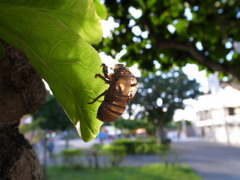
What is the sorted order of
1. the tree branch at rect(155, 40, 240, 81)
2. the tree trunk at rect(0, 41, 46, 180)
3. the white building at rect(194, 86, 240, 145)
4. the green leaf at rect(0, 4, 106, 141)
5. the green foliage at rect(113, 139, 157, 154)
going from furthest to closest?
the white building at rect(194, 86, 240, 145) → the green foliage at rect(113, 139, 157, 154) → the tree branch at rect(155, 40, 240, 81) → the tree trunk at rect(0, 41, 46, 180) → the green leaf at rect(0, 4, 106, 141)

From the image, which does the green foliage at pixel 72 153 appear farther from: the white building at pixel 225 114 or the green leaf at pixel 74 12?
the white building at pixel 225 114

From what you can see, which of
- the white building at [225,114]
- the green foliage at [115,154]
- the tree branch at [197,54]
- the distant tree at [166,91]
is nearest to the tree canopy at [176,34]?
the tree branch at [197,54]

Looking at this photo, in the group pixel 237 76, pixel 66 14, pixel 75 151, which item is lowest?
pixel 75 151

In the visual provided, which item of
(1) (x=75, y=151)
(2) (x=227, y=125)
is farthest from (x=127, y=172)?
(2) (x=227, y=125)

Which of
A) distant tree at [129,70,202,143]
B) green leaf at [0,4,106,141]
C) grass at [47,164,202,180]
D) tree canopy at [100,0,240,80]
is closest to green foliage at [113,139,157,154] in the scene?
distant tree at [129,70,202,143]

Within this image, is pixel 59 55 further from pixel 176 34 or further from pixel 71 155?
pixel 71 155

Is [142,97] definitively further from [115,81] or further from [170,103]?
[115,81]

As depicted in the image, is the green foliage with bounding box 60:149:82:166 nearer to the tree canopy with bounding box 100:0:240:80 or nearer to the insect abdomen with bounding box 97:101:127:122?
the tree canopy with bounding box 100:0:240:80

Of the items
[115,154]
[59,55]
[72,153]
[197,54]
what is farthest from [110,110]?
[72,153]
